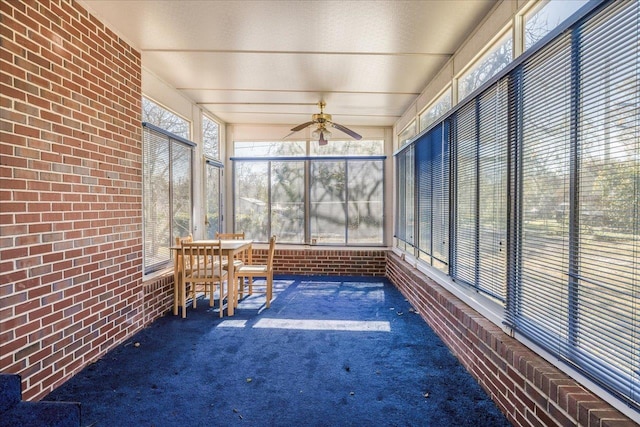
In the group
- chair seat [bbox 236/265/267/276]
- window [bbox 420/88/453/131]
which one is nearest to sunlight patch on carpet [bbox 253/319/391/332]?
chair seat [bbox 236/265/267/276]

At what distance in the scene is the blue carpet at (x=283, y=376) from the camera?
2219 millimetres

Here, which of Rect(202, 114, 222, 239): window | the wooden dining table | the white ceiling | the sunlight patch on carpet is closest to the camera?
the white ceiling

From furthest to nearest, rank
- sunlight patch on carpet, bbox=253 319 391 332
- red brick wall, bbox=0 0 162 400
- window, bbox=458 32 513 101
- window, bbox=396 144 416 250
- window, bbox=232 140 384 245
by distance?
window, bbox=232 140 384 245, window, bbox=396 144 416 250, sunlight patch on carpet, bbox=253 319 391 332, window, bbox=458 32 513 101, red brick wall, bbox=0 0 162 400

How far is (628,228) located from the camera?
1.42 meters

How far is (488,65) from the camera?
9.55 feet

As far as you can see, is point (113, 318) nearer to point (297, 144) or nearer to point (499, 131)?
point (499, 131)

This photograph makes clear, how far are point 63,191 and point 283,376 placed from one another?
2.22 meters

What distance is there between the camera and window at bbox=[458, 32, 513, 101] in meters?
2.64

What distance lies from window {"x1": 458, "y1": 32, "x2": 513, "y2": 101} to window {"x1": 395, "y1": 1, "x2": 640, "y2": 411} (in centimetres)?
30

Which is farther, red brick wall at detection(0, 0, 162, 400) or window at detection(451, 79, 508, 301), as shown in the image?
window at detection(451, 79, 508, 301)

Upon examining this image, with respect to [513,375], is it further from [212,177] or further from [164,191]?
[212,177]

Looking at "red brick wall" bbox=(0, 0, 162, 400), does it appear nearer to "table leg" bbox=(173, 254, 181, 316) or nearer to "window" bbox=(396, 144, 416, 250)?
"table leg" bbox=(173, 254, 181, 316)

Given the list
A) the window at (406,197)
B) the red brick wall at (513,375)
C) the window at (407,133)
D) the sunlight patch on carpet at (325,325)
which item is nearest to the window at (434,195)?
the window at (406,197)

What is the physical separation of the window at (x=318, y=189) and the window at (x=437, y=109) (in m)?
2.04
